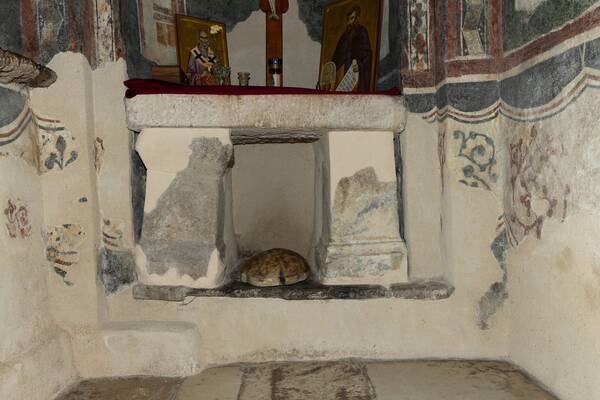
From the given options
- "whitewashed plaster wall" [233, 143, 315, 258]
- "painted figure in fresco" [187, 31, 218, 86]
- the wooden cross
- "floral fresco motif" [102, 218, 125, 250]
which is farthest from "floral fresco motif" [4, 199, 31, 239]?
the wooden cross

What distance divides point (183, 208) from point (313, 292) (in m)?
0.80

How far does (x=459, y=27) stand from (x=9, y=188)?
7.55ft

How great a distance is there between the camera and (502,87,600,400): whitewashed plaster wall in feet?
6.51

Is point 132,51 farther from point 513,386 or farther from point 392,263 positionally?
point 513,386

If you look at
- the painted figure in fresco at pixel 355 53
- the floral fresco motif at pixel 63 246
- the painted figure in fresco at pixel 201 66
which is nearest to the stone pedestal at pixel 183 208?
the floral fresco motif at pixel 63 246

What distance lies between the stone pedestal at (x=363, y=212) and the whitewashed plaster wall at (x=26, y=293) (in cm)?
140

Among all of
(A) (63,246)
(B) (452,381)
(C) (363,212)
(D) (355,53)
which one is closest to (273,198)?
(C) (363,212)

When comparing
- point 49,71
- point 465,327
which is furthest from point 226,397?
point 49,71

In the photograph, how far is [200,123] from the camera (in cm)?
267

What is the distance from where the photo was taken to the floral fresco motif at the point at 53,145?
2.59 m

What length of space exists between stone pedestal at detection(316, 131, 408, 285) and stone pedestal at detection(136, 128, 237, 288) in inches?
23.4

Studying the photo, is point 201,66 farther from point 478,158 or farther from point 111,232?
point 478,158

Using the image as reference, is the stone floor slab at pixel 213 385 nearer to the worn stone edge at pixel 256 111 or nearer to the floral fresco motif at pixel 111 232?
the floral fresco motif at pixel 111 232

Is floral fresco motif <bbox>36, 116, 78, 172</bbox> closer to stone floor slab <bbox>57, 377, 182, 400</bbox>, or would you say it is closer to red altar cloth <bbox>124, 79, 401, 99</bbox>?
red altar cloth <bbox>124, 79, 401, 99</bbox>
